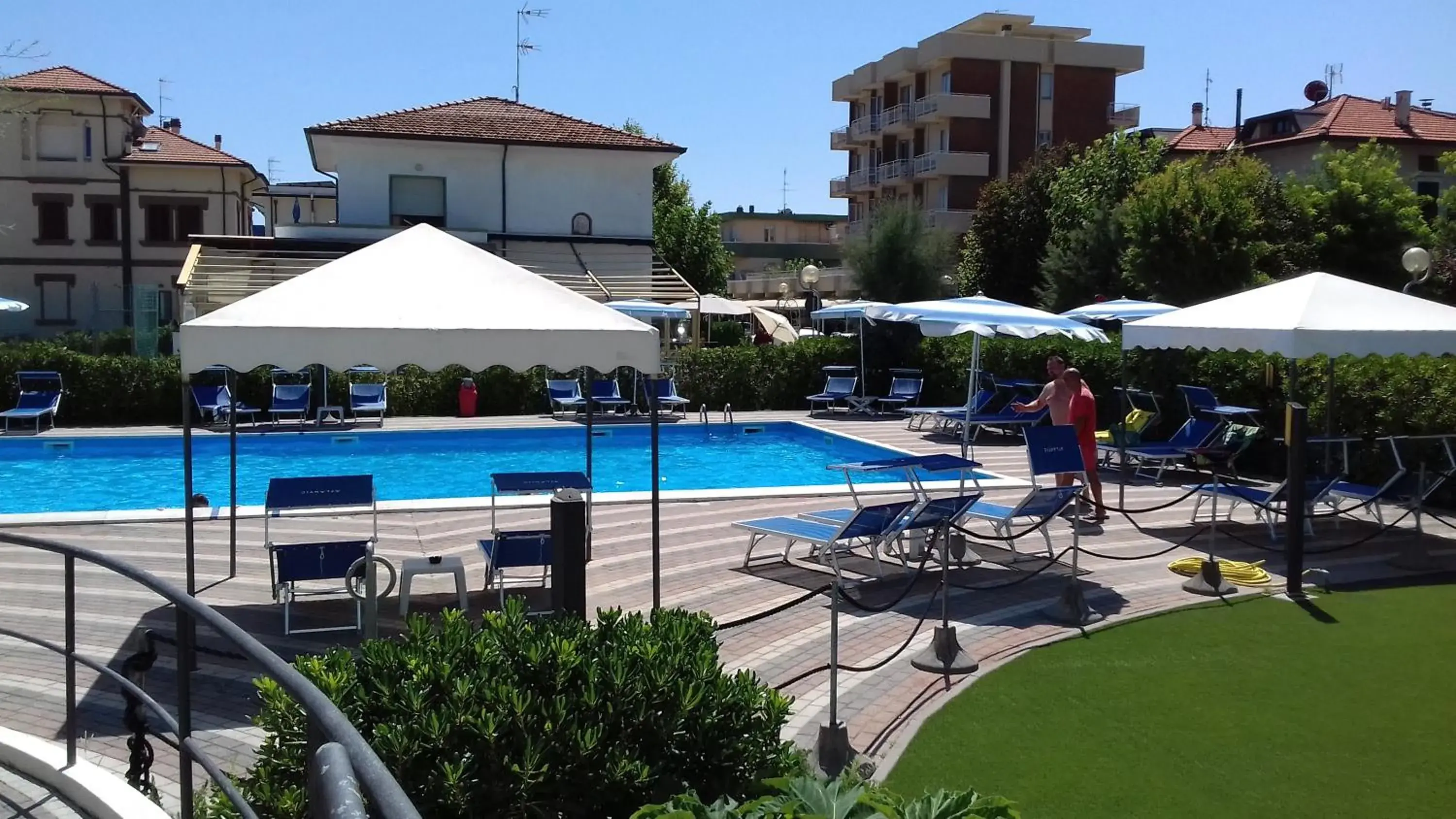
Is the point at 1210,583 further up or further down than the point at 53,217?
further down

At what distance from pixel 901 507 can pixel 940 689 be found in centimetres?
284

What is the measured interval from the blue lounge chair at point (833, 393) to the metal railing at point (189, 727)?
1983 centimetres

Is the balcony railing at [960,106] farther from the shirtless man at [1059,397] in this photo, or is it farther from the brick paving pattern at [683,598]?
the shirtless man at [1059,397]

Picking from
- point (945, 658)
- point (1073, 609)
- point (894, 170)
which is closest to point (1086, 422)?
point (1073, 609)

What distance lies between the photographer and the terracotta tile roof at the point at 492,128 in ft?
104

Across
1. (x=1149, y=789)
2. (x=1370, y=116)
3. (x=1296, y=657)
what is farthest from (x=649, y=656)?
(x=1370, y=116)

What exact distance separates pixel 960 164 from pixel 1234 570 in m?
51.4

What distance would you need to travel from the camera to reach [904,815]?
341 centimetres

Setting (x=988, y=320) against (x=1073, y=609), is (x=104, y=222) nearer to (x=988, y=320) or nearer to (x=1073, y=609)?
(x=988, y=320)

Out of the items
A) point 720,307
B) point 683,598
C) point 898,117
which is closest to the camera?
point 683,598

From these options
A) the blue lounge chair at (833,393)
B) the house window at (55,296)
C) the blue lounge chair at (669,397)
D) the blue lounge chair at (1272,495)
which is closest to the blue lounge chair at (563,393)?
the blue lounge chair at (669,397)

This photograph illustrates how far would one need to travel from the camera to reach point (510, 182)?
108ft

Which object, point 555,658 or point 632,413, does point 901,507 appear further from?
point 632,413

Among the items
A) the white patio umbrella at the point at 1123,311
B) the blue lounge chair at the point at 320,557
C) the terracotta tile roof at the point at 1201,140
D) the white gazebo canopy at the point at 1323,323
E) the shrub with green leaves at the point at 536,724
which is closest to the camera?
the shrub with green leaves at the point at 536,724
